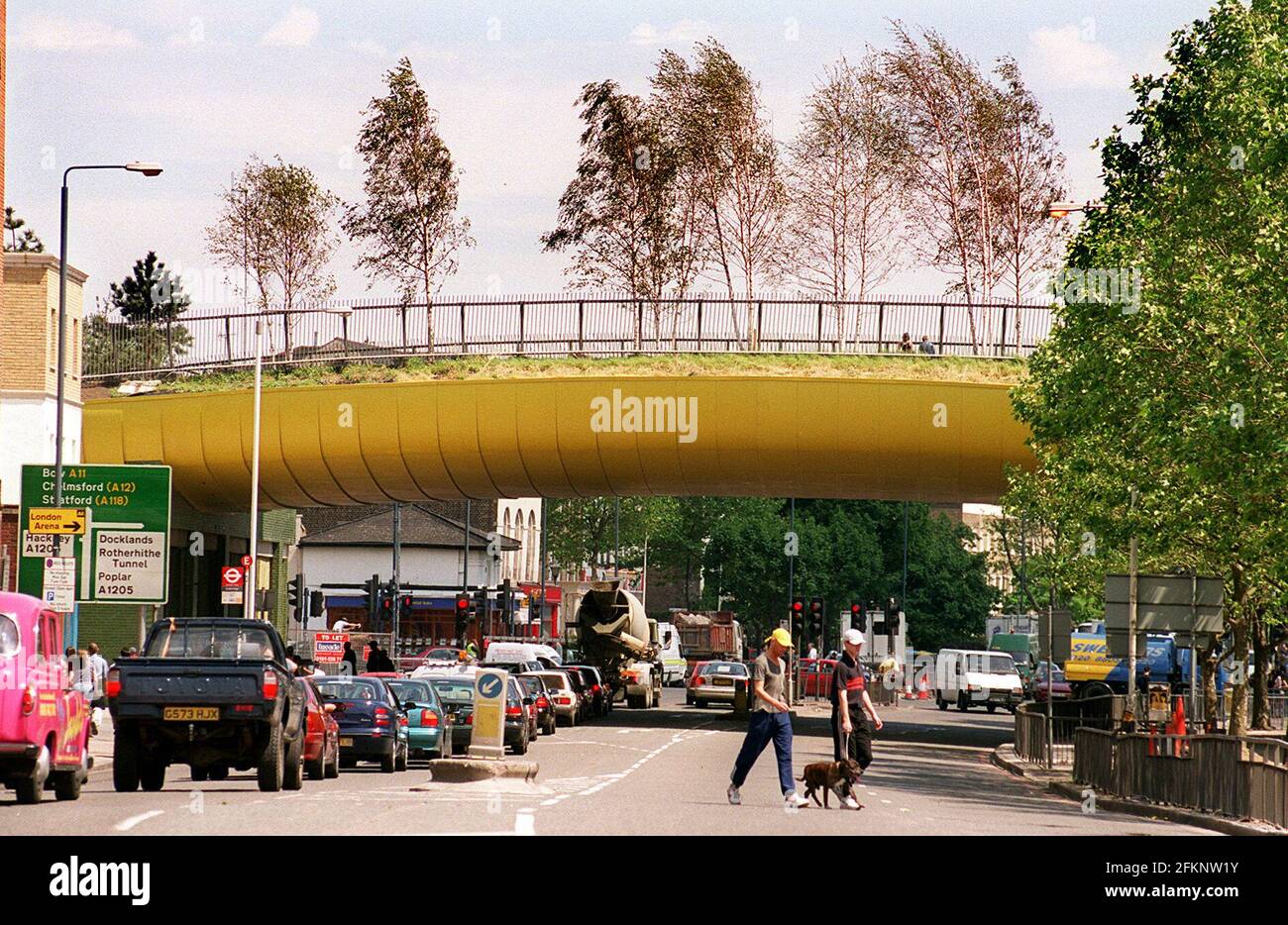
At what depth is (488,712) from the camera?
22.8 metres

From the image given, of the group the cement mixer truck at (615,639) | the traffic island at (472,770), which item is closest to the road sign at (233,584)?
the cement mixer truck at (615,639)

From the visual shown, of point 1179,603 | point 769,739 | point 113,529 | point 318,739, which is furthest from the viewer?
point 113,529

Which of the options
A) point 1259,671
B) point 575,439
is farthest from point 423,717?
point 1259,671

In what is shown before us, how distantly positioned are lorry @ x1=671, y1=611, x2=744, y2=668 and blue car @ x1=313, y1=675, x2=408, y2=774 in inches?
2967

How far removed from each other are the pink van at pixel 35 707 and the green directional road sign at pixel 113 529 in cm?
1604

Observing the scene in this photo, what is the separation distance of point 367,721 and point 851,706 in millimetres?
8317

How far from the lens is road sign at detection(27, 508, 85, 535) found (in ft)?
107

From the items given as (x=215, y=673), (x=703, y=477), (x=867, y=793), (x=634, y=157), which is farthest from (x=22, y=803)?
(x=634, y=157)

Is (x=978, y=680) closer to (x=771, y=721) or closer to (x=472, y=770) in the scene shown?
(x=472, y=770)

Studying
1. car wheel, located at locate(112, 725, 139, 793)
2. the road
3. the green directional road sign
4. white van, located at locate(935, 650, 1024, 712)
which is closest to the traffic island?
the road

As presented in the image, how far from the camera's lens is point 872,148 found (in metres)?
52.8

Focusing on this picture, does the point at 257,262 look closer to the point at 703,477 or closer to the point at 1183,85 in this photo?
the point at 703,477

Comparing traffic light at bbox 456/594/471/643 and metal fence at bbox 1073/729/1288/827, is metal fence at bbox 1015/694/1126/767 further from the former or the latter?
traffic light at bbox 456/594/471/643

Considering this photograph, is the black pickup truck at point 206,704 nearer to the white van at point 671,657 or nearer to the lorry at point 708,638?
the white van at point 671,657
